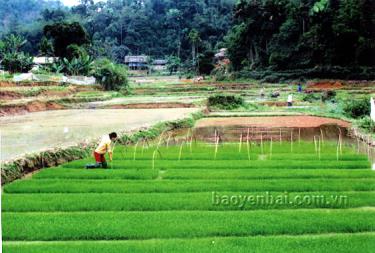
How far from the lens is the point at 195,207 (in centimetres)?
952

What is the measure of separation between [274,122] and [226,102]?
1150 centimetres

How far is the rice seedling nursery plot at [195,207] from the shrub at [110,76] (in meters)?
42.5

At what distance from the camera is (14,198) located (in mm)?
10258

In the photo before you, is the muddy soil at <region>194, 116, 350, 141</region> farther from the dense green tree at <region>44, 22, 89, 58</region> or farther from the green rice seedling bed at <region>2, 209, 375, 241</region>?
the dense green tree at <region>44, 22, 89, 58</region>

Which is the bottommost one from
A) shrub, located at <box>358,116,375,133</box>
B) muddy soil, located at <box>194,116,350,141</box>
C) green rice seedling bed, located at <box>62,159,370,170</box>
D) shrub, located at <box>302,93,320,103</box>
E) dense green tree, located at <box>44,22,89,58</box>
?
muddy soil, located at <box>194,116,350,141</box>

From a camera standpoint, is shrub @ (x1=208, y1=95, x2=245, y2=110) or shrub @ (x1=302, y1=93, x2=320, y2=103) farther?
shrub @ (x1=302, y1=93, x2=320, y2=103)

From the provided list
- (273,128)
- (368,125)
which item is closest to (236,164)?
(273,128)

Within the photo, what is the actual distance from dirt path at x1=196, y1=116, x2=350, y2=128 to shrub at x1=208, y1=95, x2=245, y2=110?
7.79 m

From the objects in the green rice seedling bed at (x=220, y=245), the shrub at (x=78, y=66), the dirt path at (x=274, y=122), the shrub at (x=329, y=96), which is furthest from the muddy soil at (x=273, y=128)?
the shrub at (x=78, y=66)

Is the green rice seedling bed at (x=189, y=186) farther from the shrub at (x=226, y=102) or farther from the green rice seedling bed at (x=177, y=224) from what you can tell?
the shrub at (x=226, y=102)

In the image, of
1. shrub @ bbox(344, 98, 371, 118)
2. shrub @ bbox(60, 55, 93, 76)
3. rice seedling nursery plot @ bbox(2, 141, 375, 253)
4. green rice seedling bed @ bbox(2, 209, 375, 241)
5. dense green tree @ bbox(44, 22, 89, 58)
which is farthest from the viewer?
dense green tree @ bbox(44, 22, 89, 58)

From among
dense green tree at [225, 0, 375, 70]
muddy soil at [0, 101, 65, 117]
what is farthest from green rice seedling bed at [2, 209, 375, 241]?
dense green tree at [225, 0, 375, 70]

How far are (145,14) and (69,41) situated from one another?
48055 mm

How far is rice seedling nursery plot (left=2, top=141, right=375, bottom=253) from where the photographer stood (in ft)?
24.7
